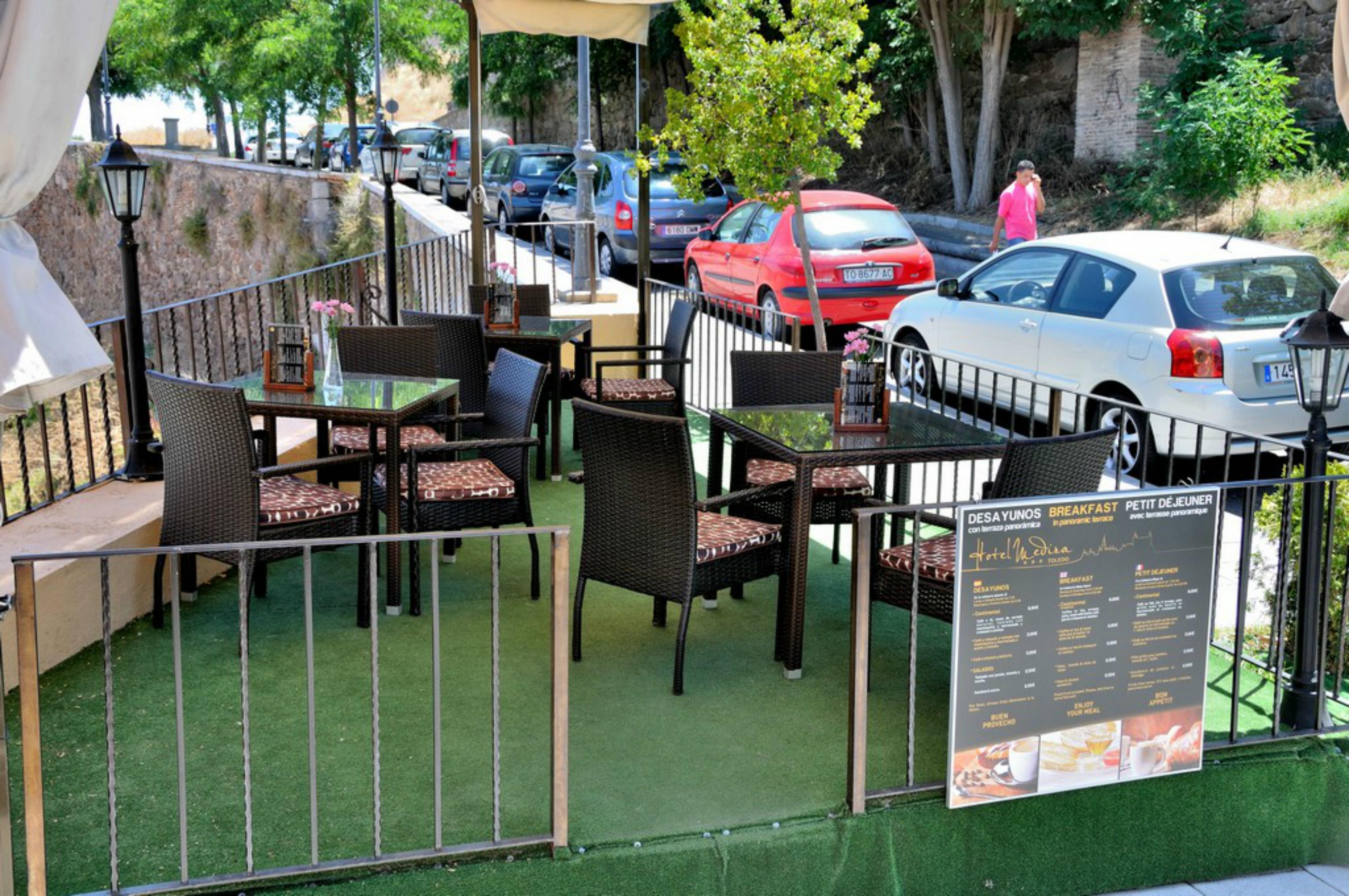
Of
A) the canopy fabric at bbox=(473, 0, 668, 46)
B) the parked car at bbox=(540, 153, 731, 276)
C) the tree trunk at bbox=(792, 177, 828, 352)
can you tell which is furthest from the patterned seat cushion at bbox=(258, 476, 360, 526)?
the parked car at bbox=(540, 153, 731, 276)

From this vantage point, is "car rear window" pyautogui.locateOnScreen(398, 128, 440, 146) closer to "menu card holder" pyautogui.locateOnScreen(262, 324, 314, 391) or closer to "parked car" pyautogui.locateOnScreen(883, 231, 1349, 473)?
→ "parked car" pyautogui.locateOnScreen(883, 231, 1349, 473)

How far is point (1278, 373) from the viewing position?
25.7 feet

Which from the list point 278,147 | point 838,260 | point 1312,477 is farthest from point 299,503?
point 278,147

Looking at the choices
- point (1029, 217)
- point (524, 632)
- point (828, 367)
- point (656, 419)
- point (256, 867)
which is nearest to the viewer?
point (256, 867)

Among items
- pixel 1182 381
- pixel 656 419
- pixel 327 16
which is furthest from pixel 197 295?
pixel 656 419

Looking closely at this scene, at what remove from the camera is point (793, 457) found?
15.3 feet

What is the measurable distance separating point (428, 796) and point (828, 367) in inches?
122

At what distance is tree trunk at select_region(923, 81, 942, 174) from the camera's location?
918 inches

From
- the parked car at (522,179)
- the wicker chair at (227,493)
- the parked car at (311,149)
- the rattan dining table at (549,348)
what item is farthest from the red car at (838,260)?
the parked car at (311,149)

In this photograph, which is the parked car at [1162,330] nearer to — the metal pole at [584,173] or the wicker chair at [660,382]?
the wicker chair at [660,382]

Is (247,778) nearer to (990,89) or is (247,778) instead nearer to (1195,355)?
(1195,355)

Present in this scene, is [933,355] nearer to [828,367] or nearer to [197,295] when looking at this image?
[828,367]

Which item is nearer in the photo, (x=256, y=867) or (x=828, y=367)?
(x=256, y=867)

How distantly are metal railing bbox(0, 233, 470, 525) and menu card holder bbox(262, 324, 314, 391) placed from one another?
0.53 meters
